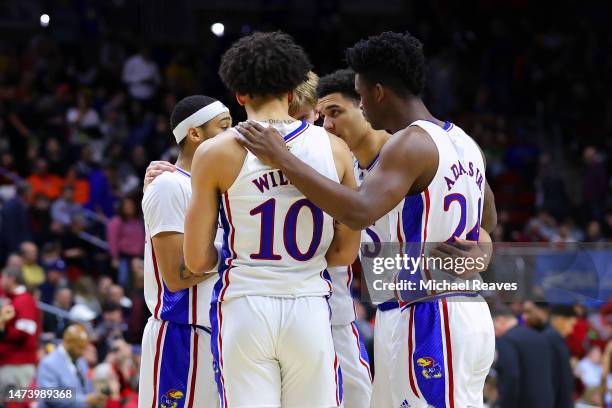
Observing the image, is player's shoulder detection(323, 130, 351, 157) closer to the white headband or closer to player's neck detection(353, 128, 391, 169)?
the white headband

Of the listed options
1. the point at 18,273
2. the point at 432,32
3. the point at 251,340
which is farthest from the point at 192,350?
the point at 432,32

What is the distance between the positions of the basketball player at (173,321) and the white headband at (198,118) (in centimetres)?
25

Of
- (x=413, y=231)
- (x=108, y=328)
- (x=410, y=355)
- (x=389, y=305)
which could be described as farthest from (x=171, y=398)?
(x=108, y=328)

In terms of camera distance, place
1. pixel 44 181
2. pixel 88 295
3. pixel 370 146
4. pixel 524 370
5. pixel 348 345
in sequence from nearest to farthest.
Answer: pixel 348 345 → pixel 370 146 → pixel 524 370 → pixel 88 295 → pixel 44 181

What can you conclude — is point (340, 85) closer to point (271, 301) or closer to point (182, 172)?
point (182, 172)

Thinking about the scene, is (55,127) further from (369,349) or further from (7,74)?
(369,349)

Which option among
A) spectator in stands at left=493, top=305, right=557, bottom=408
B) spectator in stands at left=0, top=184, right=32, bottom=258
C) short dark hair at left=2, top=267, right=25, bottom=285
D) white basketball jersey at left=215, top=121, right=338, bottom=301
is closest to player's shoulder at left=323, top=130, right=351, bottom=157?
white basketball jersey at left=215, top=121, right=338, bottom=301

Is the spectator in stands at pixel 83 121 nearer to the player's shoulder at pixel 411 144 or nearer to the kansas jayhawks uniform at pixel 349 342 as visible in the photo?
the kansas jayhawks uniform at pixel 349 342

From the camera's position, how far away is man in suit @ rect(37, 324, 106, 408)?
881cm

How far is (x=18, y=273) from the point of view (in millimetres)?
12477

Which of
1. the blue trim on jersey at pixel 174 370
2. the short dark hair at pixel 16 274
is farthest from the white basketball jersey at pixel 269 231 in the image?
the short dark hair at pixel 16 274

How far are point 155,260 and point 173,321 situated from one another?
320 mm

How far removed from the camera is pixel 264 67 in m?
4.46

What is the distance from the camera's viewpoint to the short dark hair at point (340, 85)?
6094 mm
